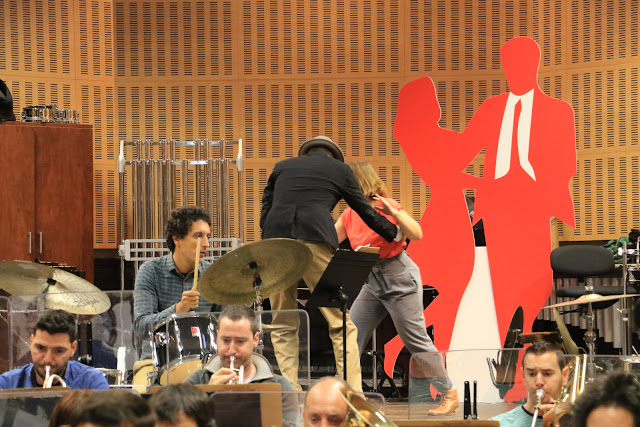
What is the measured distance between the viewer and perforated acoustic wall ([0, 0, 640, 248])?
10.7 metres

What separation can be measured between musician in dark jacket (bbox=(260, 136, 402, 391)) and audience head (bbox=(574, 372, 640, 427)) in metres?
3.42

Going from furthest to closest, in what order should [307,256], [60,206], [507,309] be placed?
[60,206] < [507,309] < [307,256]

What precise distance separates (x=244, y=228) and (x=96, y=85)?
2244 mm

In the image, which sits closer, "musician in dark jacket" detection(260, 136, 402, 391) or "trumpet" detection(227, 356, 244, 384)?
"trumpet" detection(227, 356, 244, 384)

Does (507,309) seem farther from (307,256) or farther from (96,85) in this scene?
(96,85)

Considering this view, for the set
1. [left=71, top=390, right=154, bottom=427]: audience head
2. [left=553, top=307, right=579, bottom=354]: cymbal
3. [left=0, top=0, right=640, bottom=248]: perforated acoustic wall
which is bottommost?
[left=553, top=307, right=579, bottom=354]: cymbal

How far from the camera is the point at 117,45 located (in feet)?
35.5

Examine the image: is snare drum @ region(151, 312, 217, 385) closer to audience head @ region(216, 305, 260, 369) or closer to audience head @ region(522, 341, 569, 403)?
audience head @ region(216, 305, 260, 369)

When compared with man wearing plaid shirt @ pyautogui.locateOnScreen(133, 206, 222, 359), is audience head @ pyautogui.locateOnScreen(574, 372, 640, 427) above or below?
below

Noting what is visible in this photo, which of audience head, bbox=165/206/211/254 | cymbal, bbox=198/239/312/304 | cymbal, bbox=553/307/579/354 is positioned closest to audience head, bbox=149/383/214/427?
cymbal, bbox=198/239/312/304

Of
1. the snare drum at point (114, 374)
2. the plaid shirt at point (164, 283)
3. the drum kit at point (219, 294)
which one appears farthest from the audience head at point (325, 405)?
the plaid shirt at point (164, 283)

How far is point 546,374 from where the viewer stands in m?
3.99

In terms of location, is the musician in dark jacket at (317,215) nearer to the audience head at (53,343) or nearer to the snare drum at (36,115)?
the audience head at (53,343)

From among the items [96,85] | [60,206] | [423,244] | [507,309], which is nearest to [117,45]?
[96,85]
